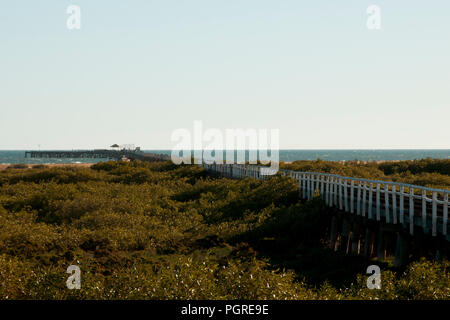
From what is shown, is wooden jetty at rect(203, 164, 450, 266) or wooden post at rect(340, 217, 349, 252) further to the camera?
wooden post at rect(340, 217, 349, 252)

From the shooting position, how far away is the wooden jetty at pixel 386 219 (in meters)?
17.5

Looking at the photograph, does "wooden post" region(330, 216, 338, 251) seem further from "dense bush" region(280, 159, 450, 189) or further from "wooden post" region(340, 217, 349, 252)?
"dense bush" region(280, 159, 450, 189)

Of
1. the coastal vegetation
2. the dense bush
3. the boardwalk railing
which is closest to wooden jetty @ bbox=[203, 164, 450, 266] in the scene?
the boardwalk railing

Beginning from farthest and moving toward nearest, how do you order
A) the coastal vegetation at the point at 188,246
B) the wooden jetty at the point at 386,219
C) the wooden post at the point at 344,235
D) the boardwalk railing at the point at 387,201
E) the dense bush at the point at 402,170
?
the dense bush at the point at 402,170, the wooden post at the point at 344,235, the wooden jetty at the point at 386,219, the boardwalk railing at the point at 387,201, the coastal vegetation at the point at 188,246

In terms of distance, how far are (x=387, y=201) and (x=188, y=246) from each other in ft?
31.2

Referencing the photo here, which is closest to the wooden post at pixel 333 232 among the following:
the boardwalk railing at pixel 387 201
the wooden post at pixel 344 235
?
the wooden post at pixel 344 235

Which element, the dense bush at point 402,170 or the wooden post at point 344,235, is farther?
the dense bush at point 402,170

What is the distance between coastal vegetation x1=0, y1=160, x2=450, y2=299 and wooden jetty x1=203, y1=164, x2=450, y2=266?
76 centimetres

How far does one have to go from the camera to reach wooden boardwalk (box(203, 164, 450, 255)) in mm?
17250

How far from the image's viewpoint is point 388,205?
1961 cm

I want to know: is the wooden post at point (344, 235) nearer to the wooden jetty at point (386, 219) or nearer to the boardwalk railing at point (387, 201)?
the wooden jetty at point (386, 219)
